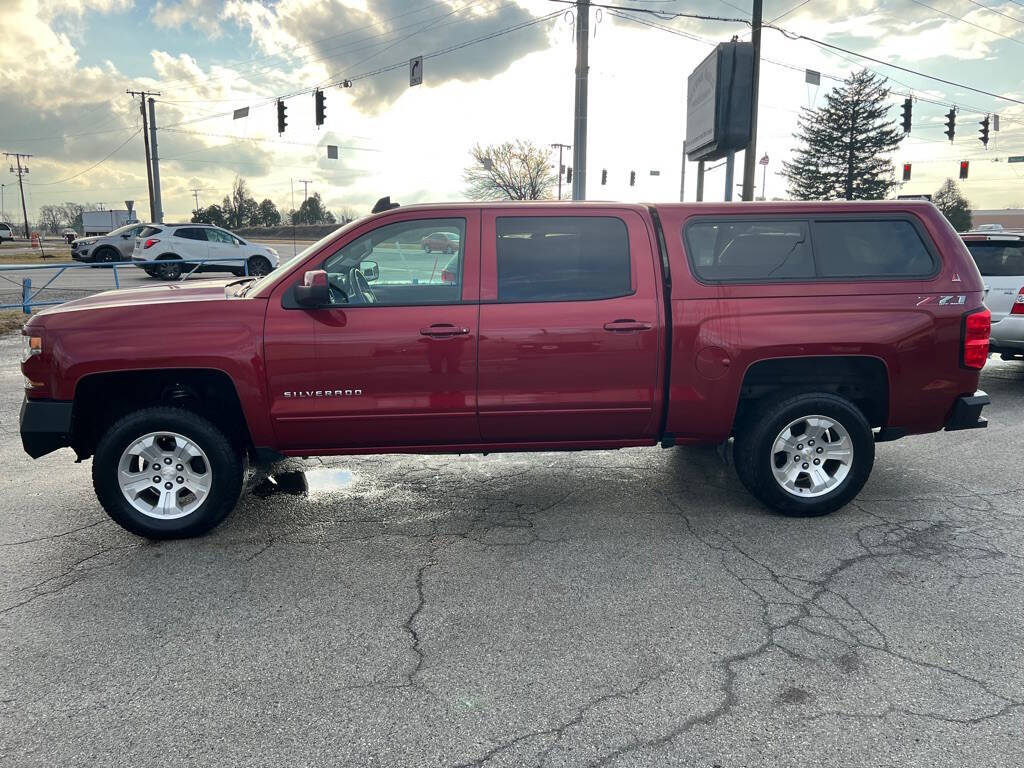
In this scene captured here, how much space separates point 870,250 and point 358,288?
317 centimetres

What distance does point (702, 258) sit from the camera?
4672 millimetres

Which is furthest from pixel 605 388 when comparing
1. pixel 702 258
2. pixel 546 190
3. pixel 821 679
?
pixel 546 190

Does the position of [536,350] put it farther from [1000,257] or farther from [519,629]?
[1000,257]

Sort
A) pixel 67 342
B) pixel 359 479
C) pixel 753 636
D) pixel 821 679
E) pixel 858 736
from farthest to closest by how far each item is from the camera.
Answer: pixel 359 479, pixel 67 342, pixel 753 636, pixel 821 679, pixel 858 736

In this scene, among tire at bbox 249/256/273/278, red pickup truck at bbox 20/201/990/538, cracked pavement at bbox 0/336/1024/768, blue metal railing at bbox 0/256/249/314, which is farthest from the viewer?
tire at bbox 249/256/273/278

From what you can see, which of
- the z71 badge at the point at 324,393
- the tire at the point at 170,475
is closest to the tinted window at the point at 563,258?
the z71 badge at the point at 324,393

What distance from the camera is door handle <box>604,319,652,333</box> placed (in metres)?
4.46

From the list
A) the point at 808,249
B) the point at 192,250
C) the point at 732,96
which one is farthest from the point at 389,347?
the point at 192,250

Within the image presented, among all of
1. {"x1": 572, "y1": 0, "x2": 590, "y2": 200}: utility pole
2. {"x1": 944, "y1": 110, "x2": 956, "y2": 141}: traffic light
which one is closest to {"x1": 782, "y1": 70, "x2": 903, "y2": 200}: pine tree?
{"x1": 944, "y1": 110, "x2": 956, "y2": 141}: traffic light

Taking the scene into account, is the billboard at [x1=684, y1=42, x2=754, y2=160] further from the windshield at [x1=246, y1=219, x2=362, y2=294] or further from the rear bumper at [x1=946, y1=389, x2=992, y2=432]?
the windshield at [x1=246, y1=219, x2=362, y2=294]

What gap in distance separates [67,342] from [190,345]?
678 millimetres

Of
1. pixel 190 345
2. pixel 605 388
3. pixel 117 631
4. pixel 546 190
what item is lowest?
pixel 117 631

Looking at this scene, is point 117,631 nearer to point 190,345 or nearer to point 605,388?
point 190,345

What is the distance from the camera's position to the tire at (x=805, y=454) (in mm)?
4688
